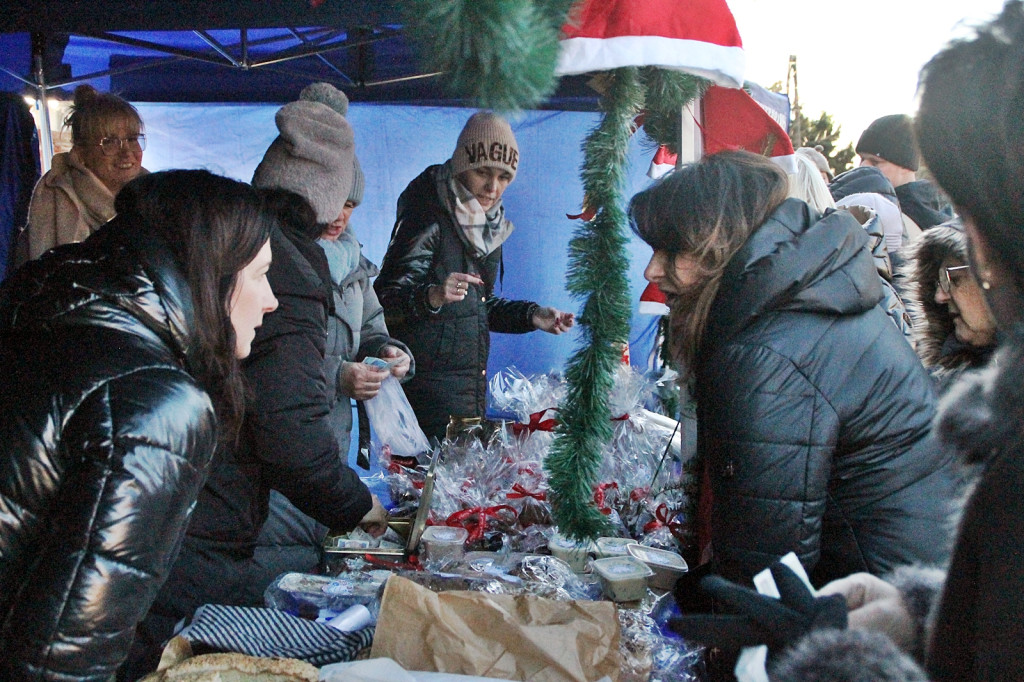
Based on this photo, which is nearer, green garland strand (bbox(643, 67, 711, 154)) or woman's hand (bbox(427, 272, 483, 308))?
green garland strand (bbox(643, 67, 711, 154))

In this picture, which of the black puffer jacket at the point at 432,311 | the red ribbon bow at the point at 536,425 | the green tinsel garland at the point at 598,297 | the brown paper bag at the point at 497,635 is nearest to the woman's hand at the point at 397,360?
the red ribbon bow at the point at 536,425

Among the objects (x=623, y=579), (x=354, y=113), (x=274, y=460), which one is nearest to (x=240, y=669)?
(x=274, y=460)

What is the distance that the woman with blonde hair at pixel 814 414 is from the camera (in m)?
1.37

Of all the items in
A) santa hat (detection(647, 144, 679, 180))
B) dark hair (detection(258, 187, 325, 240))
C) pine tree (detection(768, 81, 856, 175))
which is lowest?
dark hair (detection(258, 187, 325, 240))

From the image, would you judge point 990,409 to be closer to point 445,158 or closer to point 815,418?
point 815,418

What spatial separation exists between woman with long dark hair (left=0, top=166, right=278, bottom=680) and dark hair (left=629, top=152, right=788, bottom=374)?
1.01 meters

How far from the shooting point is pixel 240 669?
4.03 ft

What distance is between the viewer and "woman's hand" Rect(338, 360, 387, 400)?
2.48 metres

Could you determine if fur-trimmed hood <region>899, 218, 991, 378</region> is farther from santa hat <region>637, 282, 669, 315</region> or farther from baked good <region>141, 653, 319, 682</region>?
baked good <region>141, 653, 319, 682</region>

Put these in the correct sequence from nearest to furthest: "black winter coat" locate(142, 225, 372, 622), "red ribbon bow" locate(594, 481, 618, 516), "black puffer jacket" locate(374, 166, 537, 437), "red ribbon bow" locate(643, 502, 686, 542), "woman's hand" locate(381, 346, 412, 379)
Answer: "black winter coat" locate(142, 225, 372, 622) < "red ribbon bow" locate(643, 502, 686, 542) < "red ribbon bow" locate(594, 481, 618, 516) < "woman's hand" locate(381, 346, 412, 379) < "black puffer jacket" locate(374, 166, 537, 437)

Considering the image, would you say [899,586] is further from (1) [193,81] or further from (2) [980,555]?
(1) [193,81]

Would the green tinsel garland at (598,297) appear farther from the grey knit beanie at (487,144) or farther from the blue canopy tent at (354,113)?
the blue canopy tent at (354,113)

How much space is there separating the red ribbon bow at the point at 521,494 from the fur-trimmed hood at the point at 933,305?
1.38 m

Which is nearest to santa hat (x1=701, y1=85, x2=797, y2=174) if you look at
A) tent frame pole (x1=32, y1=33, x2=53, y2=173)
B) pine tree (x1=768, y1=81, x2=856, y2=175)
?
tent frame pole (x1=32, y1=33, x2=53, y2=173)
